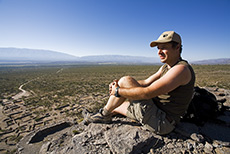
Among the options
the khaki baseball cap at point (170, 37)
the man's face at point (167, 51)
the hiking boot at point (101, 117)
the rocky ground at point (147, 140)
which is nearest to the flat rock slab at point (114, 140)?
the rocky ground at point (147, 140)

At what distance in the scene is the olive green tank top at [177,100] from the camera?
2.07m

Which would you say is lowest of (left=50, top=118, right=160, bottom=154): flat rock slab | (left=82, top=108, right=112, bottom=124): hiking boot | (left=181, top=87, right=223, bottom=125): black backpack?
(left=50, top=118, right=160, bottom=154): flat rock slab

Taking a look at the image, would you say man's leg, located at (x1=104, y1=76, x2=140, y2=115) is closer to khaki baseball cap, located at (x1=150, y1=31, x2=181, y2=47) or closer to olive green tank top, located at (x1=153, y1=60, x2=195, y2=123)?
olive green tank top, located at (x1=153, y1=60, x2=195, y2=123)

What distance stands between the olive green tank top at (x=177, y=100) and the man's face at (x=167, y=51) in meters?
0.19

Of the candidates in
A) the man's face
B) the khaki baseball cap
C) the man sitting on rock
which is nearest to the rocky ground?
the man sitting on rock

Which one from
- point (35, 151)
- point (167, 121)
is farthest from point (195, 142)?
point (35, 151)

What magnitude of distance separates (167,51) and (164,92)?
751 mm

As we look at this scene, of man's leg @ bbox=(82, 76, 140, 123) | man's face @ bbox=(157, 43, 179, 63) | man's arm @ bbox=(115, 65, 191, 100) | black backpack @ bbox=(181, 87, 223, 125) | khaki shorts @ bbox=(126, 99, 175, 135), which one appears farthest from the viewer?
black backpack @ bbox=(181, 87, 223, 125)

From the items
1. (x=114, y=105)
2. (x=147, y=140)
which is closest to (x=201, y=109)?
(x=147, y=140)

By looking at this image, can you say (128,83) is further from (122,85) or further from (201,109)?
(201,109)

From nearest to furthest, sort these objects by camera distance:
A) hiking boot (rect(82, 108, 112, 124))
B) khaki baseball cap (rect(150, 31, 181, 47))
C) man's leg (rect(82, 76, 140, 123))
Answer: khaki baseball cap (rect(150, 31, 181, 47)) < man's leg (rect(82, 76, 140, 123)) < hiking boot (rect(82, 108, 112, 124))

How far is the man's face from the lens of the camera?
216cm

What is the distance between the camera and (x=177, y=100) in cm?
220

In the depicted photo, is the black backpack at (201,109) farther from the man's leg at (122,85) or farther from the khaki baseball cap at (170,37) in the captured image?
the khaki baseball cap at (170,37)
